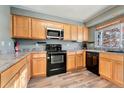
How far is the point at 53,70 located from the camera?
11.0 feet

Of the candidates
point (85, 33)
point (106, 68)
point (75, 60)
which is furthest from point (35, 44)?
point (106, 68)

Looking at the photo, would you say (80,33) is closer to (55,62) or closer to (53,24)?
(53,24)

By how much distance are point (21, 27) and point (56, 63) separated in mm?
1627

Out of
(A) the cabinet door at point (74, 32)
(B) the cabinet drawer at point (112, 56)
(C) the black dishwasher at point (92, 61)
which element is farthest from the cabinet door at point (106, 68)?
(A) the cabinet door at point (74, 32)

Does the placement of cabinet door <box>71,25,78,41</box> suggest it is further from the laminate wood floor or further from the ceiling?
the laminate wood floor

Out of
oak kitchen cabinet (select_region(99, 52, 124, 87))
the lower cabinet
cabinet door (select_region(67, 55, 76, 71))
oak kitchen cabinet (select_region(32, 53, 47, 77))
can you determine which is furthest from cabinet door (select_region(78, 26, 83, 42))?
oak kitchen cabinet (select_region(32, 53, 47, 77))

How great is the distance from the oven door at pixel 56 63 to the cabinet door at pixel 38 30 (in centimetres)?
75

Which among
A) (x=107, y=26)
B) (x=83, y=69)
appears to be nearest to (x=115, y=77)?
(x=83, y=69)

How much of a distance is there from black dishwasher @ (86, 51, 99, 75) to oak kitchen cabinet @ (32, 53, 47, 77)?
171 centimetres

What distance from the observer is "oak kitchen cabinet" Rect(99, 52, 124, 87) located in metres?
2.38

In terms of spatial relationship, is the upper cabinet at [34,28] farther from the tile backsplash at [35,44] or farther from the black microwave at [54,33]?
the tile backsplash at [35,44]

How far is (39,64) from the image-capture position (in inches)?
124
